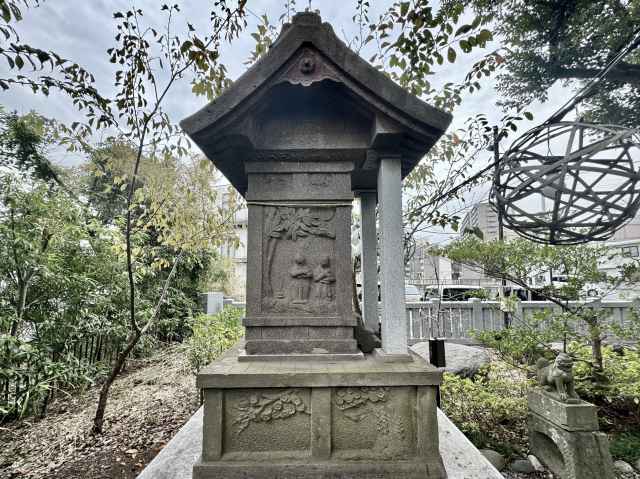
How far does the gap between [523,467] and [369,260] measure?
9.59 ft

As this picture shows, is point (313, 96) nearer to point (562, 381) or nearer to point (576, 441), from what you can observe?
point (562, 381)

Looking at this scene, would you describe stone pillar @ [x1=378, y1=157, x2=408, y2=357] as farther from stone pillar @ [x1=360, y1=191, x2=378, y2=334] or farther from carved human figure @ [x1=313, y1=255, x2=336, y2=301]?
stone pillar @ [x1=360, y1=191, x2=378, y2=334]

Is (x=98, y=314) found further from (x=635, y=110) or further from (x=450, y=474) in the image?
(x=635, y=110)

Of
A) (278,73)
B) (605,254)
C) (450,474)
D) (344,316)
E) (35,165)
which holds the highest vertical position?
(35,165)

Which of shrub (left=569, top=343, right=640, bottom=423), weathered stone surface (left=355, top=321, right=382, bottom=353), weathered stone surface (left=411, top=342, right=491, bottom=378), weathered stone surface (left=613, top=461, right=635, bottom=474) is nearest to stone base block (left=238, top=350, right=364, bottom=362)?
weathered stone surface (left=355, top=321, right=382, bottom=353)

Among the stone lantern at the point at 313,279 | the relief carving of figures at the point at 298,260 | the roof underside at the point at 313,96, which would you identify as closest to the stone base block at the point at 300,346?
the stone lantern at the point at 313,279

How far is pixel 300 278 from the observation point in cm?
287

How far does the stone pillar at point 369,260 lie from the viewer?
384 cm

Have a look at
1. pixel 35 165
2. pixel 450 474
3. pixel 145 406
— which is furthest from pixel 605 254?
pixel 35 165

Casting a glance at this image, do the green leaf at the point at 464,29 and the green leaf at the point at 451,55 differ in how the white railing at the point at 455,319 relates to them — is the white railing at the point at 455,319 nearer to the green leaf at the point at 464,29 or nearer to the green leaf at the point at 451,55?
the green leaf at the point at 451,55

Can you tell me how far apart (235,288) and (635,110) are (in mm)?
13775

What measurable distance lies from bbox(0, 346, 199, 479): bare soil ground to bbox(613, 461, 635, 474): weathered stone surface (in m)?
5.36

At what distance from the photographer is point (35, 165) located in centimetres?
580

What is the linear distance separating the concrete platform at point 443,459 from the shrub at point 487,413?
4.21ft
